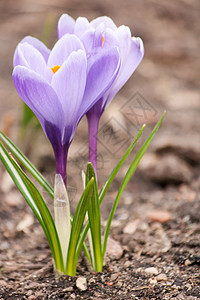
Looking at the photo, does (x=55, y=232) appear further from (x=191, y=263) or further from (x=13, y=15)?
(x=13, y=15)

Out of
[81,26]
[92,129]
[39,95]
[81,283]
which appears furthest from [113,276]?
[81,26]

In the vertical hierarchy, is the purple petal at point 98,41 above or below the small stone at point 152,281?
above

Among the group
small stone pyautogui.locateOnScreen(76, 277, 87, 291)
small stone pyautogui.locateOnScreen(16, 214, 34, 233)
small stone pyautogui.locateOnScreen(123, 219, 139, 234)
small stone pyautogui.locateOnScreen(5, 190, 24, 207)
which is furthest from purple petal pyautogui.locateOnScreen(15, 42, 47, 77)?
small stone pyautogui.locateOnScreen(5, 190, 24, 207)

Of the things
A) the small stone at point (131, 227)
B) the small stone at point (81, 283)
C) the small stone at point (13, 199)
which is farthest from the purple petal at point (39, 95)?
the small stone at point (13, 199)

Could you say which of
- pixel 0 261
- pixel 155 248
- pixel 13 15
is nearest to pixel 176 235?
pixel 155 248

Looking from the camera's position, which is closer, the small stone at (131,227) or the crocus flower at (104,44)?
the crocus flower at (104,44)

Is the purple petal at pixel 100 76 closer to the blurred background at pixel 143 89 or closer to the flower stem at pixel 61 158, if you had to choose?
the flower stem at pixel 61 158

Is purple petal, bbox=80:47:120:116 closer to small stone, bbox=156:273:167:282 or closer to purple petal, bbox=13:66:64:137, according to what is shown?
purple petal, bbox=13:66:64:137

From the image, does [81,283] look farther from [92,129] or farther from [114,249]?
[92,129]
